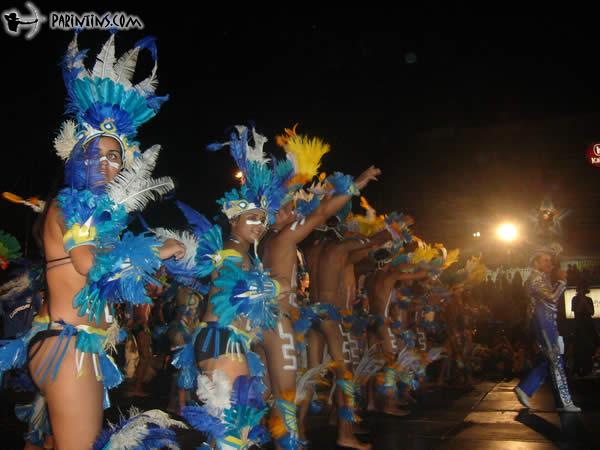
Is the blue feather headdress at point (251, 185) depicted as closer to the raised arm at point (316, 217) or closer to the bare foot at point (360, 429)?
the raised arm at point (316, 217)

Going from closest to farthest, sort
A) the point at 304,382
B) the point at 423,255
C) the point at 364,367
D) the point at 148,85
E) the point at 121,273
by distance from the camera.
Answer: the point at 121,273 < the point at 148,85 < the point at 304,382 < the point at 364,367 < the point at 423,255

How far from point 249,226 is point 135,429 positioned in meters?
1.55

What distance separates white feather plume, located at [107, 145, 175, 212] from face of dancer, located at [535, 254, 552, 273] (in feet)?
19.1

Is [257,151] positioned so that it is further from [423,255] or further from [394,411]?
[423,255]

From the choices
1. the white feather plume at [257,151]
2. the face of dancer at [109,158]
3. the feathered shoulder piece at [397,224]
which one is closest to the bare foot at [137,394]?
the feathered shoulder piece at [397,224]

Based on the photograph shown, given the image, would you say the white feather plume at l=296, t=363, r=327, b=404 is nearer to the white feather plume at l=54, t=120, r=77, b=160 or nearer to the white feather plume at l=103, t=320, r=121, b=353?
the white feather plume at l=103, t=320, r=121, b=353

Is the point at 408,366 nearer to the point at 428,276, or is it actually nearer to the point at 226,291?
the point at 428,276

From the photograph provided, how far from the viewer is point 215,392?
3525 millimetres

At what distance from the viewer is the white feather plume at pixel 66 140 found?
3.37 metres

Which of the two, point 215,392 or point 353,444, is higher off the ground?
point 215,392

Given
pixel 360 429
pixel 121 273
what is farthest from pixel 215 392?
pixel 360 429

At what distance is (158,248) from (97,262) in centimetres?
33

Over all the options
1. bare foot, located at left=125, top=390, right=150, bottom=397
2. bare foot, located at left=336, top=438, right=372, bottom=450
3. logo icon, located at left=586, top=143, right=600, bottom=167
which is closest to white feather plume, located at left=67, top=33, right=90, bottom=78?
bare foot, located at left=336, top=438, right=372, bottom=450

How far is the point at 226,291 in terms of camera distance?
142 inches
